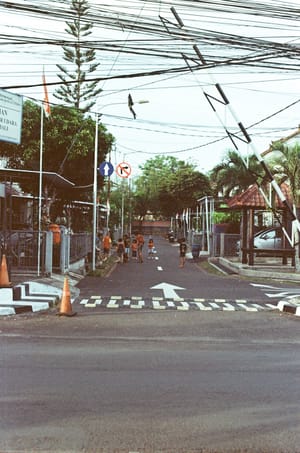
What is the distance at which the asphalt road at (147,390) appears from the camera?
5125 millimetres

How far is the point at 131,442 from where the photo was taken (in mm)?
5043

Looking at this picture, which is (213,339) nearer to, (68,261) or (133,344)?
(133,344)

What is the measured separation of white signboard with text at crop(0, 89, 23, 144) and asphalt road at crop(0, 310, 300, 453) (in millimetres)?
5958

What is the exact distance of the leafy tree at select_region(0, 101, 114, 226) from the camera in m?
36.3

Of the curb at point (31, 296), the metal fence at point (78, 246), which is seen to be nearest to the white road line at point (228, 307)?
the curb at point (31, 296)

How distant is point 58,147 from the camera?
37250 millimetres

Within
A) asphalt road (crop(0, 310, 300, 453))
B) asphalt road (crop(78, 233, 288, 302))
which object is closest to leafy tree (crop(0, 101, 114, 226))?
asphalt road (crop(78, 233, 288, 302))

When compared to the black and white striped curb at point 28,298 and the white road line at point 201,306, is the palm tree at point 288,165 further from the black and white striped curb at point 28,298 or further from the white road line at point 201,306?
the black and white striped curb at point 28,298

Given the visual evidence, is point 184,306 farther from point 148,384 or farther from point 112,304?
point 148,384

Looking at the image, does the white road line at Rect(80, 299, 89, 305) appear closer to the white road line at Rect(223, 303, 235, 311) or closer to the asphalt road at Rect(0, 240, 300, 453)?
the asphalt road at Rect(0, 240, 300, 453)

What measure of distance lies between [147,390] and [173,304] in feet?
30.1

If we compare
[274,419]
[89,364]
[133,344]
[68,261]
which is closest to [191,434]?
[274,419]

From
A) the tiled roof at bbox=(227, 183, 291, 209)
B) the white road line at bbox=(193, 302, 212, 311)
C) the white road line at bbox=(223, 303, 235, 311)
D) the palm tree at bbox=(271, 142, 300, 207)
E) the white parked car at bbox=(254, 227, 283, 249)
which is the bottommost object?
the white road line at bbox=(223, 303, 235, 311)

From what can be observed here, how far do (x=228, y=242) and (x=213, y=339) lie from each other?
23780 millimetres
